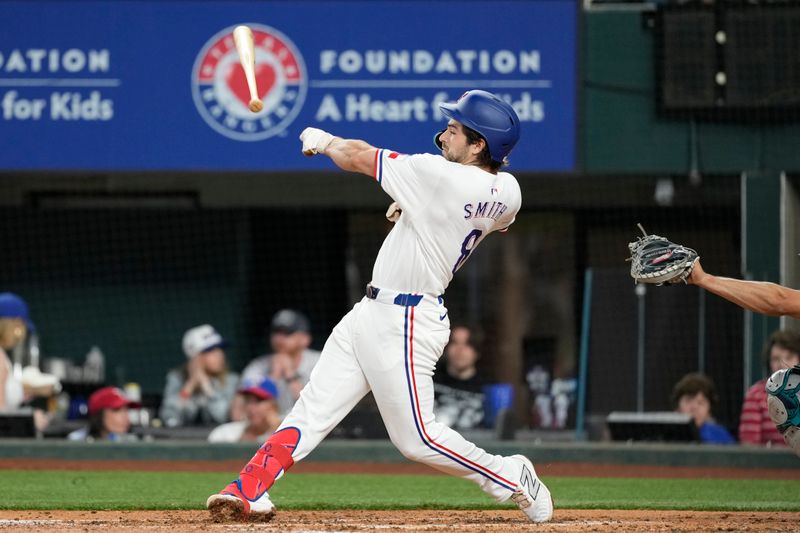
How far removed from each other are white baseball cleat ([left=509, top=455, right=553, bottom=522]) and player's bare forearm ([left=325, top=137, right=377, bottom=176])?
128cm

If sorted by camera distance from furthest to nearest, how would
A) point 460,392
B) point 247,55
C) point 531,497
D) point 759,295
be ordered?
point 460,392 → point 247,55 → point 531,497 → point 759,295

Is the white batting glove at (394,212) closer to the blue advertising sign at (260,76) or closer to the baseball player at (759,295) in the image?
the baseball player at (759,295)

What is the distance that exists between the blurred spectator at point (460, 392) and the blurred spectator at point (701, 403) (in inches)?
63.9

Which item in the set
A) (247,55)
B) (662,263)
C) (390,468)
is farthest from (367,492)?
(662,263)

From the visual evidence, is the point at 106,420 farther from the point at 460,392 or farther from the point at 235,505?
the point at 235,505

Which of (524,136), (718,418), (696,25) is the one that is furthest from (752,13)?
(718,418)

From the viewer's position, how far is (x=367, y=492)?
769cm

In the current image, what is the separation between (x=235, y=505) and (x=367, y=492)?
8.04 ft

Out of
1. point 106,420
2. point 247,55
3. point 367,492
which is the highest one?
point 247,55

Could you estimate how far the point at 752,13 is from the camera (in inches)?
428

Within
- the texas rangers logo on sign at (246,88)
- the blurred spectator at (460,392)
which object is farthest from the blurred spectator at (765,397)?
the texas rangers logo on sign at (246,88)

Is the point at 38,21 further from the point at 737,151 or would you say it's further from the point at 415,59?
the point at 737,151

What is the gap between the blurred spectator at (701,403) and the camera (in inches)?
391

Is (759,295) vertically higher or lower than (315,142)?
lower
